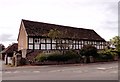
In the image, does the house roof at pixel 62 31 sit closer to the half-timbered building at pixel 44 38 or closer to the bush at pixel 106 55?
the half-timbered building at pixel 44 38

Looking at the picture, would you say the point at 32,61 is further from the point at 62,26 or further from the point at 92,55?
the point at 62,26

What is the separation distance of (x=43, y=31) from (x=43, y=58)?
38.7 feet

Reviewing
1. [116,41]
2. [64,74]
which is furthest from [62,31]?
[64,74]

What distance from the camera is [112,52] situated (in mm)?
57094

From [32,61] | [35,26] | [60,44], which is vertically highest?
[35,26]

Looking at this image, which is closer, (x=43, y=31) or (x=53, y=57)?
(x=53, y=57)

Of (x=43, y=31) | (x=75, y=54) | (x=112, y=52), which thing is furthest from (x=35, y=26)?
(x=112, y=52)

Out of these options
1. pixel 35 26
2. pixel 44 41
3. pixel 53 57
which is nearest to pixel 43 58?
pixel 53 57

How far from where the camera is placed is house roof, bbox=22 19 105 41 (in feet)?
166

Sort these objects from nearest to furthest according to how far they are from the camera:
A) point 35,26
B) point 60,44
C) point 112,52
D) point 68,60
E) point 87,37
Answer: point 68,60 → point 60,44 → point 35,26 → point 112,52 → point 87,37

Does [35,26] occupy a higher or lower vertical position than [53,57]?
higher

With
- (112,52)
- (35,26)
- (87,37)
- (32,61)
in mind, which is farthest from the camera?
(87,37)

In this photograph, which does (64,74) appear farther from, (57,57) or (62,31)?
(62,31)

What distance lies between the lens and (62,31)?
55.5 meters
